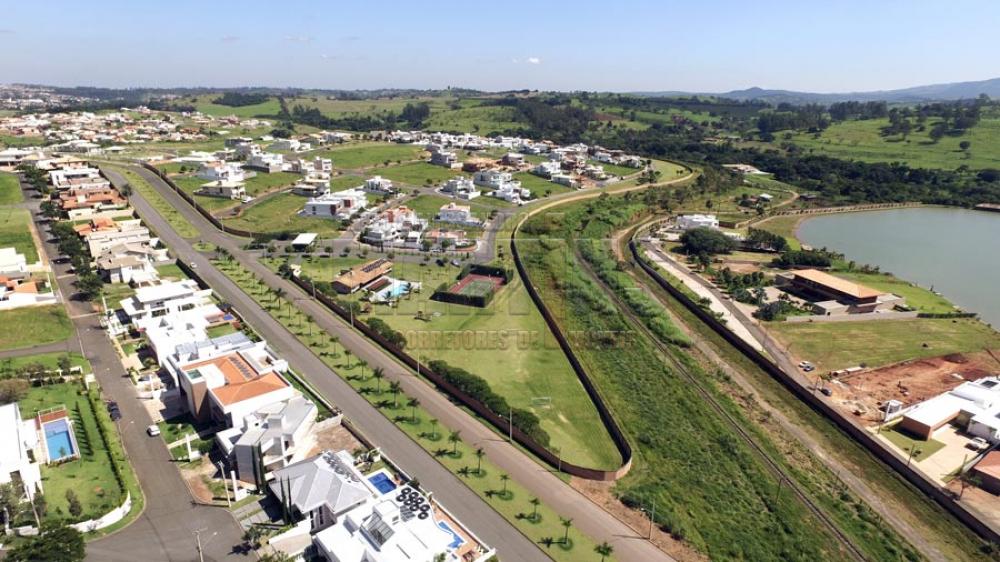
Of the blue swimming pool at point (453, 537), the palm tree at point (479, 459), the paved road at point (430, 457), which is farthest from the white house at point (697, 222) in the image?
the blue swimming pool at point (453, 537)

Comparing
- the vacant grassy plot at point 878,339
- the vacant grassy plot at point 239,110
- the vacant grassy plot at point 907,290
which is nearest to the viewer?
the vacant grassy plot at point 878,339

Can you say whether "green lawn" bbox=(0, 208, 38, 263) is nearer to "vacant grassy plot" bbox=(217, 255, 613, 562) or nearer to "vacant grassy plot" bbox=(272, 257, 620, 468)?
"vacant grassy plot" bbox=(272, 257, 620, 468)

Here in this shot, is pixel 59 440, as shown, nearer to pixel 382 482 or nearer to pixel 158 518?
pixel 158 518

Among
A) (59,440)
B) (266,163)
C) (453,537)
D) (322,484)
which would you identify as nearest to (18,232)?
(266,163)

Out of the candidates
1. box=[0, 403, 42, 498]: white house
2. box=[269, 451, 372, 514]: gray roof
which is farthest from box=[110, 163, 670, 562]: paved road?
box=[0, 403, 42, 498]: white house

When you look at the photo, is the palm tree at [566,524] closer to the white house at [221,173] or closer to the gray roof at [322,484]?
the gray roof at [322,484]

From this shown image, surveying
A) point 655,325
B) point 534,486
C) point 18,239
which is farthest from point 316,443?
point 18,239

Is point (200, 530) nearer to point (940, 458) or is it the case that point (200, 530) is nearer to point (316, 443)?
point (316, 443)
